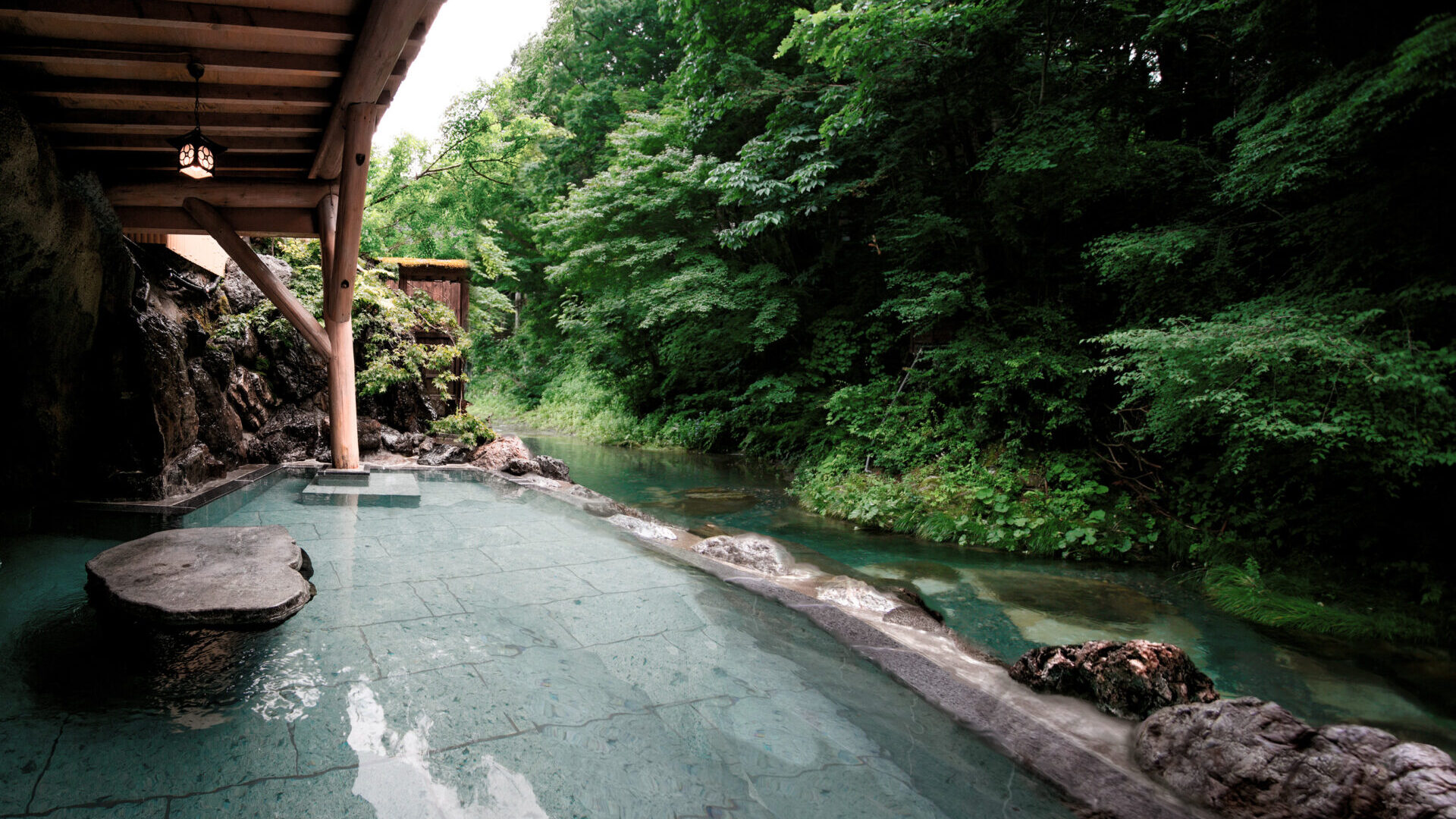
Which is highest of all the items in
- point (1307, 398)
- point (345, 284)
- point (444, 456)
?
point (345, 284)

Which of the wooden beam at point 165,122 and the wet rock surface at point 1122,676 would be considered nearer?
the wet rock surface at point 1122,676

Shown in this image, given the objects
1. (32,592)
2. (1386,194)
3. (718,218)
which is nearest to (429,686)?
(32,592)

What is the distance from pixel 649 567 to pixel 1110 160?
622 centimetres

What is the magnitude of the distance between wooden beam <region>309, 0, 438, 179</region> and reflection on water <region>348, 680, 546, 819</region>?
336 centimetres

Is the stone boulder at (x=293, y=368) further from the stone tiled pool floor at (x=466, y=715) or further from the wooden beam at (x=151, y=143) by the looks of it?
the stone tiled pool floor at (x=466, y=715)

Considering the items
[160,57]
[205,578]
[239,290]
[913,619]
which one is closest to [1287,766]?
[913,619]

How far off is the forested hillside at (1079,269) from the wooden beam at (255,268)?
19.5 feet

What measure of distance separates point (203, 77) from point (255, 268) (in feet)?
8.53

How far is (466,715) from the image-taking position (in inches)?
97.0

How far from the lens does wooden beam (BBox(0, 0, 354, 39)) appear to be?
10.4 ft

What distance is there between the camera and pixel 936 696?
114 inches

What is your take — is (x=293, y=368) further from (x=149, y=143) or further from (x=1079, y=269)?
(x=1079, y=269)

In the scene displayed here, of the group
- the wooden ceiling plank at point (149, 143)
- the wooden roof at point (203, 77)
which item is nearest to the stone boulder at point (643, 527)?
the wooden roof at point (203, 77)

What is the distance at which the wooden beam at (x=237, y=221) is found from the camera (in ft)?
19.0
